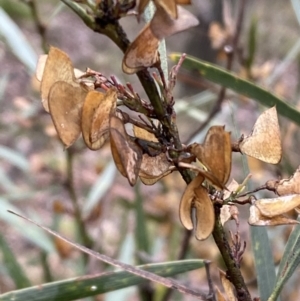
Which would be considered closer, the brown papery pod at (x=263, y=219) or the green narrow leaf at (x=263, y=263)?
the brown papery pod at (x=263, y=219)

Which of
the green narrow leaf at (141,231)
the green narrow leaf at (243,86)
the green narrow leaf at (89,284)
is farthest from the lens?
the green narrow leaf at (141,231)

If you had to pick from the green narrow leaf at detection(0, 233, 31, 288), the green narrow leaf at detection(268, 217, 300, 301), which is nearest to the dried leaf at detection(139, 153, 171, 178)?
the green narrow leaf at detection(268, 217, 300, 301)

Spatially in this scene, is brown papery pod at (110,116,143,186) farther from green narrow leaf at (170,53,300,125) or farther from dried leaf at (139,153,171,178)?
green narrow leaf at (170,53,300,125)

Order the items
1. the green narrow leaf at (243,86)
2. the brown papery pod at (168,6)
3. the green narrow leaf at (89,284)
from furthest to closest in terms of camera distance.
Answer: the green narrow leaf at (243,86) < the green narrow leaf at (89,284) < the brown papery pod at (168,6)

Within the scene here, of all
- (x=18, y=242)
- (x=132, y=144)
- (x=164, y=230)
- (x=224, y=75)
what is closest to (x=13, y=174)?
A: (x=18, y=242)

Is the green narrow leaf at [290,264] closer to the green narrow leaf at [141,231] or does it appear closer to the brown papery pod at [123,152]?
the brown papery pod at [123,152]

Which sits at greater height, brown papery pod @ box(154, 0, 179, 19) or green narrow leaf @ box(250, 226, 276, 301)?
brown papery pod @ box(154, 0, 179, 19)

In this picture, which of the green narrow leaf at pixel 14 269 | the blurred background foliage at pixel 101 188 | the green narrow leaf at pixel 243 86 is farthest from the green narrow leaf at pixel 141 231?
the green narrow leaf at pixel 243 86
